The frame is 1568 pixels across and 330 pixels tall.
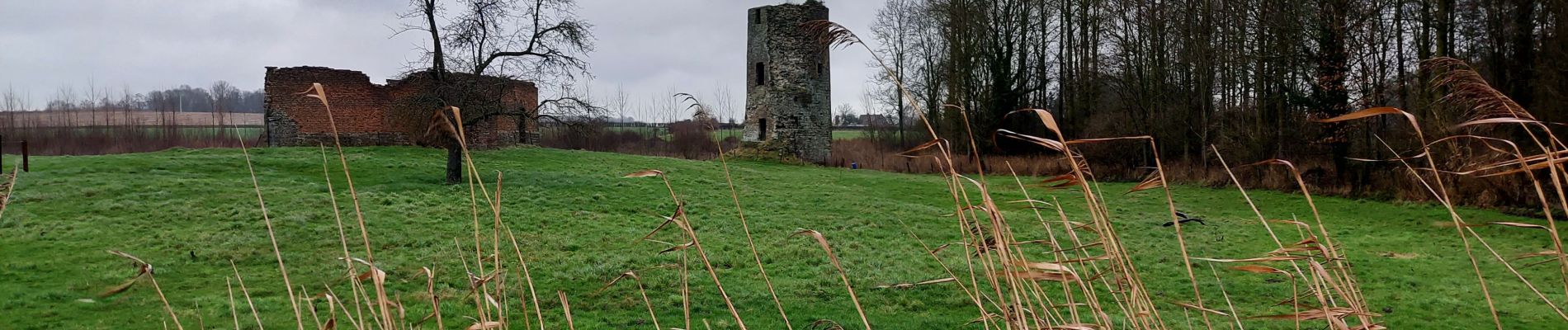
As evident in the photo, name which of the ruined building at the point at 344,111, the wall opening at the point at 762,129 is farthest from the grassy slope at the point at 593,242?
the wall opening at the point at 762,129

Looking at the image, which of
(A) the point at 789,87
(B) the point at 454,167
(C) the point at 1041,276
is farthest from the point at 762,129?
(C) the point at 1041,276

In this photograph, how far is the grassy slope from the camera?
7.98m

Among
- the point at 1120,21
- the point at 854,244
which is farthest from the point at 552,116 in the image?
the point at 1120,21

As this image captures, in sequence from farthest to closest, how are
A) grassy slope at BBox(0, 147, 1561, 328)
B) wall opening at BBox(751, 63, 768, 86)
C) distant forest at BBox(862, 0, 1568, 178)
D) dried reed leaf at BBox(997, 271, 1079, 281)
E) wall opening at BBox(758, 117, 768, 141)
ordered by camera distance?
wall opening at BBox(751, 63, 768, 86), wall opening at BBox(758, 117, 768, 141), distant forest at BBox(862, 0, 1568, 178), grassy slope at BBox(0, 147, 1561, 328), dried reed leaf at BBox(997, 271, 1079, 281)

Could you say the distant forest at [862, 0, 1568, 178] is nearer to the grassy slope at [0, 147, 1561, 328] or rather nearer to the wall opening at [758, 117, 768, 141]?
the grassy slope at [0, 147, 1561, 328]

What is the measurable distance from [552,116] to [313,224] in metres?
6.42

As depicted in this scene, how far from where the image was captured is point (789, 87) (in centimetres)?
2930

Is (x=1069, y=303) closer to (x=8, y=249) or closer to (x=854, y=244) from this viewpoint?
(x=854, y=244)

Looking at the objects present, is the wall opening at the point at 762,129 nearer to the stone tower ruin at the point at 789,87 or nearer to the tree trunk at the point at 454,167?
the stone tower ruin at the point at 789,87

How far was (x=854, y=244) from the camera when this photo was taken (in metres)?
12.0

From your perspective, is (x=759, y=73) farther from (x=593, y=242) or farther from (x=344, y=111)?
(x=593, y=242)

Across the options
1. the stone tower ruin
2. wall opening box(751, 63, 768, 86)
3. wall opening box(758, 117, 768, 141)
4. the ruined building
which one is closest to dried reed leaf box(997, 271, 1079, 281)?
the ruined building

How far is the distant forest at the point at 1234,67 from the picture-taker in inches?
Answer: 682

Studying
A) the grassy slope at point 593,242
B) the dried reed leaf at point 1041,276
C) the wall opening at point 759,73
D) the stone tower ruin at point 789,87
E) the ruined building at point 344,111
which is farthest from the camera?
the wall opening at point 759,73
